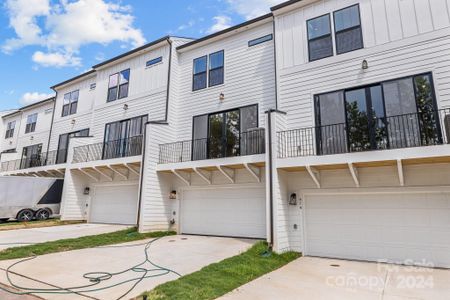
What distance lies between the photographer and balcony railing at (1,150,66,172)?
669 inches

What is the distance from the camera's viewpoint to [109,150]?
13883 mm

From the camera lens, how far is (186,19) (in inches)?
424

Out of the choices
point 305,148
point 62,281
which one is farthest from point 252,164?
point 62,281

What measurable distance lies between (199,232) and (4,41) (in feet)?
39.7

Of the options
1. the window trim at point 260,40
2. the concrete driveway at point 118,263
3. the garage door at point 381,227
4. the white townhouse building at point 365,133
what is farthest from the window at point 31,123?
the garage door at point 381,227

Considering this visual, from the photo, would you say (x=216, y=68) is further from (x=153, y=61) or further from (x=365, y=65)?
(x=365, y=65)

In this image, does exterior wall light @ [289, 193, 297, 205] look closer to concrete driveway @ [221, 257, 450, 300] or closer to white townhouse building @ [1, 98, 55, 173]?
concrete driveway @ [221, 257, 450, 300]

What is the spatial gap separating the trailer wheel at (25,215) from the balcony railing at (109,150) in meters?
3.45

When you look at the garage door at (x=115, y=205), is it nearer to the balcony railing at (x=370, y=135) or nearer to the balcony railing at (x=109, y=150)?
the balcony railing at (x=109, y=150)

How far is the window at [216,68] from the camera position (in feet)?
38.9

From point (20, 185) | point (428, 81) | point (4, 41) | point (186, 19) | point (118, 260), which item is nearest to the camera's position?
point (118, 260)

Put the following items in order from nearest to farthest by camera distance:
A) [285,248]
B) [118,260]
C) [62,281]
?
[62,281] < [118,260] < [285,248]

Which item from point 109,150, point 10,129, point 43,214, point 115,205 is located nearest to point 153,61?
point 109,150

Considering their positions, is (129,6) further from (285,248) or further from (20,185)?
(20,185)
